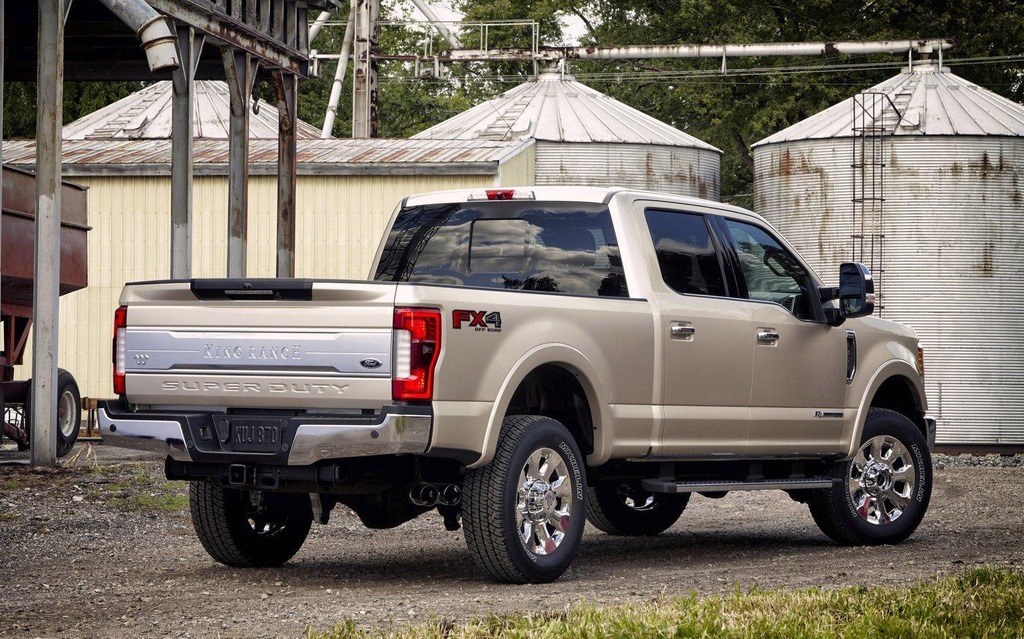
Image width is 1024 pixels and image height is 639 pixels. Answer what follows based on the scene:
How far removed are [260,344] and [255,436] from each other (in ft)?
1.47

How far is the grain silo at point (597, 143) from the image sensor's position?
30.5 meters

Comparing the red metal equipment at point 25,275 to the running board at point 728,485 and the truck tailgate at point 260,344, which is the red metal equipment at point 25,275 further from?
the running board at point 728,485

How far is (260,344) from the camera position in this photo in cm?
776

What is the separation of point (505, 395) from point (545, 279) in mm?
1351

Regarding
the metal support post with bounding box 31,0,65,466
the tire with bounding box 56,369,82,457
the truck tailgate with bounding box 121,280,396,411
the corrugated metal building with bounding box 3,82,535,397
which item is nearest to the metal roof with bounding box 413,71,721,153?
the corrugated metal building with bounding box 3,82,535,397

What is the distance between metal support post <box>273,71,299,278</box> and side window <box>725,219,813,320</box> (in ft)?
39.4

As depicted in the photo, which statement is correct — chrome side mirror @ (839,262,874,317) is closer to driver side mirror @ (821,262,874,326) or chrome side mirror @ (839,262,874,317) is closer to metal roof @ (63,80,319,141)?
driver side mirror @ (821,262,874,326)

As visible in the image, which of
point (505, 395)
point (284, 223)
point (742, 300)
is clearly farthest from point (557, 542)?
point (284, 223)

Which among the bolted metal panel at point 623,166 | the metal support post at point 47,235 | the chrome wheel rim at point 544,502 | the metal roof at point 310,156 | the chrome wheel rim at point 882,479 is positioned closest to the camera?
the chrome wheel rim at point 544,502

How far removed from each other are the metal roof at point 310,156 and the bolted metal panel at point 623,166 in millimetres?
1574

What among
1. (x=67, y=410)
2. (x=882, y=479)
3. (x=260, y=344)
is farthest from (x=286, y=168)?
(x=260, y=344)

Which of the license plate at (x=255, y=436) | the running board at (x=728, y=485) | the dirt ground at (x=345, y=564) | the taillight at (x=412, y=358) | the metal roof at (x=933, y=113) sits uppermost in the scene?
the metal roof at (x=933, y=113)

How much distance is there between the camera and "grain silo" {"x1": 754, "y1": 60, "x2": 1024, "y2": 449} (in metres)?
28.4

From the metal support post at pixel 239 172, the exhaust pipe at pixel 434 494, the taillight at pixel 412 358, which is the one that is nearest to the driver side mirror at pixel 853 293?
the exhaust pipe at pixel 434 494
